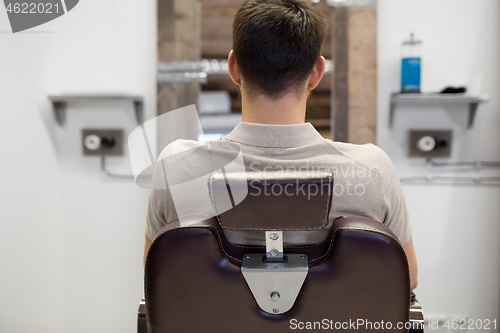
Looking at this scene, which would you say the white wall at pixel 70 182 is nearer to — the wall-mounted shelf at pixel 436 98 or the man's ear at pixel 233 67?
the man's ear at pixel 233 67

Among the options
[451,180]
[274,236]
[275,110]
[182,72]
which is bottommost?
[451,180]

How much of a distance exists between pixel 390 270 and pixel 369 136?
1440 millimetres

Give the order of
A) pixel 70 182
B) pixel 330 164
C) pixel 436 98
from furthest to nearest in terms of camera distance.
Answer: pixel 70 182
pixel 436 98
pixel 330 164

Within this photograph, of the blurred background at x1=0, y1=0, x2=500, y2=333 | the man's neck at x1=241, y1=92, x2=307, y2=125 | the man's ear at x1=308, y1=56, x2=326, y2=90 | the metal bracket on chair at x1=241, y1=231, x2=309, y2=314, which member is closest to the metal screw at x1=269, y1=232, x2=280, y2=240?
the metal bracket on chair at x1=241, y1=231, x2=309, y2=314

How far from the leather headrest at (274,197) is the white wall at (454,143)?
5.21ft

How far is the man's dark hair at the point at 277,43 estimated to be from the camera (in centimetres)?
97

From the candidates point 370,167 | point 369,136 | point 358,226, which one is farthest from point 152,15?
point 358,226

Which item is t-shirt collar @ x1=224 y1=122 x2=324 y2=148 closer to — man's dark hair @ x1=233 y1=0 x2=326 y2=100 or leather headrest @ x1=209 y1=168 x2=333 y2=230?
man's dark hair @ x1=233 y1=0 x2=326 y2=100

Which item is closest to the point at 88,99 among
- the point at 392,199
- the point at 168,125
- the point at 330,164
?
the point at 168,125

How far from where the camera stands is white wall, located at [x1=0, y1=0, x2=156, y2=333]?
2178 millimetres

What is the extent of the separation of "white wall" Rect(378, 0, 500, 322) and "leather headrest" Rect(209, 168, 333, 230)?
159 cm

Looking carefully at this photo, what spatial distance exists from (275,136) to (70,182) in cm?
176

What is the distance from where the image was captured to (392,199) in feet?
3.11

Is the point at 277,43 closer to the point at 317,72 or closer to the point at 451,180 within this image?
the point at 317,72
